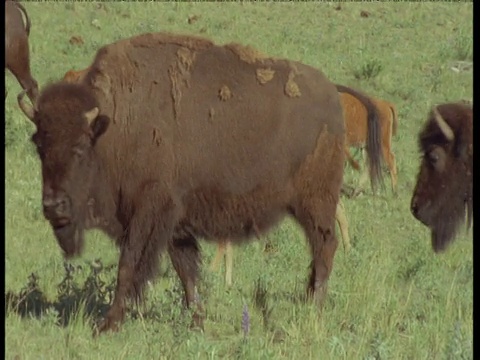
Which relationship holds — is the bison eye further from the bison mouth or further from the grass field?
the bison mouth

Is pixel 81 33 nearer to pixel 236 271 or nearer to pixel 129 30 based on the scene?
pixel 129 30

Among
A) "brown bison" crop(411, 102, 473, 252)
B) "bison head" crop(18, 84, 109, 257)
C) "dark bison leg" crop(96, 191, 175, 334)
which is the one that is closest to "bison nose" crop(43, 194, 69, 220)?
"bison head" crop(18, 84, 109, 257)

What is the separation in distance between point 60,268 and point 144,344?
2056mm

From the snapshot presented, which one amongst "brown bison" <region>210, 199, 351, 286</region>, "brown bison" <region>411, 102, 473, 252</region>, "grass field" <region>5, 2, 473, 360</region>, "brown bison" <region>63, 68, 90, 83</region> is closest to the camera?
"grass field" <region>5, 2, 473, 360</region>

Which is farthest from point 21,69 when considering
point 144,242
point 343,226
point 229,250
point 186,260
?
point 144,242

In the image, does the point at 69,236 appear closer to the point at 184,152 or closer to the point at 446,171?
the point at 184,152

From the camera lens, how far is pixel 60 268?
7.38 m

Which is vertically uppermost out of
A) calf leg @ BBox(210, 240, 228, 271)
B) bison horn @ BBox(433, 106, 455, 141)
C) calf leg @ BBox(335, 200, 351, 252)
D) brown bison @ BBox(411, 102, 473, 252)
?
bison horn @ BBox(433, 106, 455, 141)

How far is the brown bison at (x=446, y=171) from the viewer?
19.8 ft

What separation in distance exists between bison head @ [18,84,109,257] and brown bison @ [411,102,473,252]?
196 cm

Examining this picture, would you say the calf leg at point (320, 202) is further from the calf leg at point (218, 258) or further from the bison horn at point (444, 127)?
the calf leg at point (218, 258)

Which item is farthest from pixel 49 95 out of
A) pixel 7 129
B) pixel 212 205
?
pixel 7 129

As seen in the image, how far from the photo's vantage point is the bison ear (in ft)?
20.4

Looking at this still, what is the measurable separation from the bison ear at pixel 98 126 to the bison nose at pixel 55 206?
453mm
